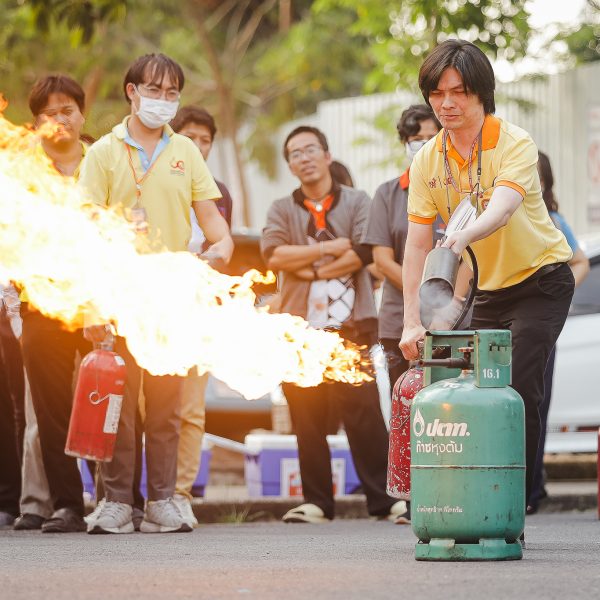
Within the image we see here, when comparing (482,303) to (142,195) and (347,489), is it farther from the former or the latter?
(347,489)

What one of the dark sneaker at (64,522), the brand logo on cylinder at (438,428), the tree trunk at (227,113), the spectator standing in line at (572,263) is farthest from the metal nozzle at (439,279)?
the tree trunk at (227,113)

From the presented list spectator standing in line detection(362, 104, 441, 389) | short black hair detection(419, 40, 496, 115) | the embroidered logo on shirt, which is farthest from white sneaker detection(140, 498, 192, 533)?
short black hair detection(419, 40, 496, 115)

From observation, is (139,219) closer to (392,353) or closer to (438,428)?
(392,353)

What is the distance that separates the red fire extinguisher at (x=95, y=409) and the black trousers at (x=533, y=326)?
6.79ft

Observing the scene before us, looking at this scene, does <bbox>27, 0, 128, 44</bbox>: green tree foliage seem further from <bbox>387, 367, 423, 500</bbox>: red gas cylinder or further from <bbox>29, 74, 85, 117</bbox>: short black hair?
<bbox>387, 367, 423, 500</bbox>: red gas cylinder

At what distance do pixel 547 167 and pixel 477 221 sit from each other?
377 cm

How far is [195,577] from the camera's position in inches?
221

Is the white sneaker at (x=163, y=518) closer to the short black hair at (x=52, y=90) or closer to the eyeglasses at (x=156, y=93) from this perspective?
the eyeglasses at (x=156, y=93)

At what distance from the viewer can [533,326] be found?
678 cm

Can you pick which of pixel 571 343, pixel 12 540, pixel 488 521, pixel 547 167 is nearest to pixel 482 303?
pixel 488 521

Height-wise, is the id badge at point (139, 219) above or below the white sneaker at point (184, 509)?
above

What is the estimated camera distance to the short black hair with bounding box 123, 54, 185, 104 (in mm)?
8227

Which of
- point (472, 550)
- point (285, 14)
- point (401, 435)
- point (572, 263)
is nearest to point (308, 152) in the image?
point (572, 263)

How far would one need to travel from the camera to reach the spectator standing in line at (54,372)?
Result: 8164 mm
